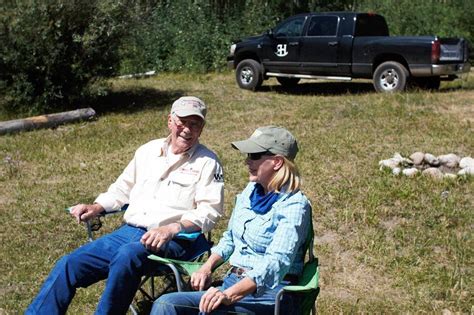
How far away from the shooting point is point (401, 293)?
4.82 metres

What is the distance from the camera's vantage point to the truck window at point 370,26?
1380cm

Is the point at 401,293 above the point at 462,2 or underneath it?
underneath

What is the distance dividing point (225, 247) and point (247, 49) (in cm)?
1150

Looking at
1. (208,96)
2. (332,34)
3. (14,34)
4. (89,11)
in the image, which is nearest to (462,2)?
(332,34)

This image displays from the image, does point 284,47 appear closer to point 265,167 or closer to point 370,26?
point 370,26

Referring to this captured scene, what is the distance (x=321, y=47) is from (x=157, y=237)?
10.7 metres

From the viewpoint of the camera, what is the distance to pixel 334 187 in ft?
23.2

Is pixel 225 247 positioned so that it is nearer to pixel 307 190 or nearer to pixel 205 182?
pixel 205 182

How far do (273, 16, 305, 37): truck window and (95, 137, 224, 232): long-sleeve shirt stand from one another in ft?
34.3

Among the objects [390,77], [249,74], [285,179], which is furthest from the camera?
[249,74]

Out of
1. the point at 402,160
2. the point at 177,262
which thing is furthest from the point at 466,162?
the point at 177,262

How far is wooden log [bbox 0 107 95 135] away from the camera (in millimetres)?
10406

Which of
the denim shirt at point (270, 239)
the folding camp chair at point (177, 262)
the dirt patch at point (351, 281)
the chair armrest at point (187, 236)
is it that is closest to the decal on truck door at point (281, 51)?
the dirt patch at point (351, 281)

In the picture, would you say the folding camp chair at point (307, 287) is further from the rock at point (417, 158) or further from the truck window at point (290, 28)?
the truck window at point (290, 28)
